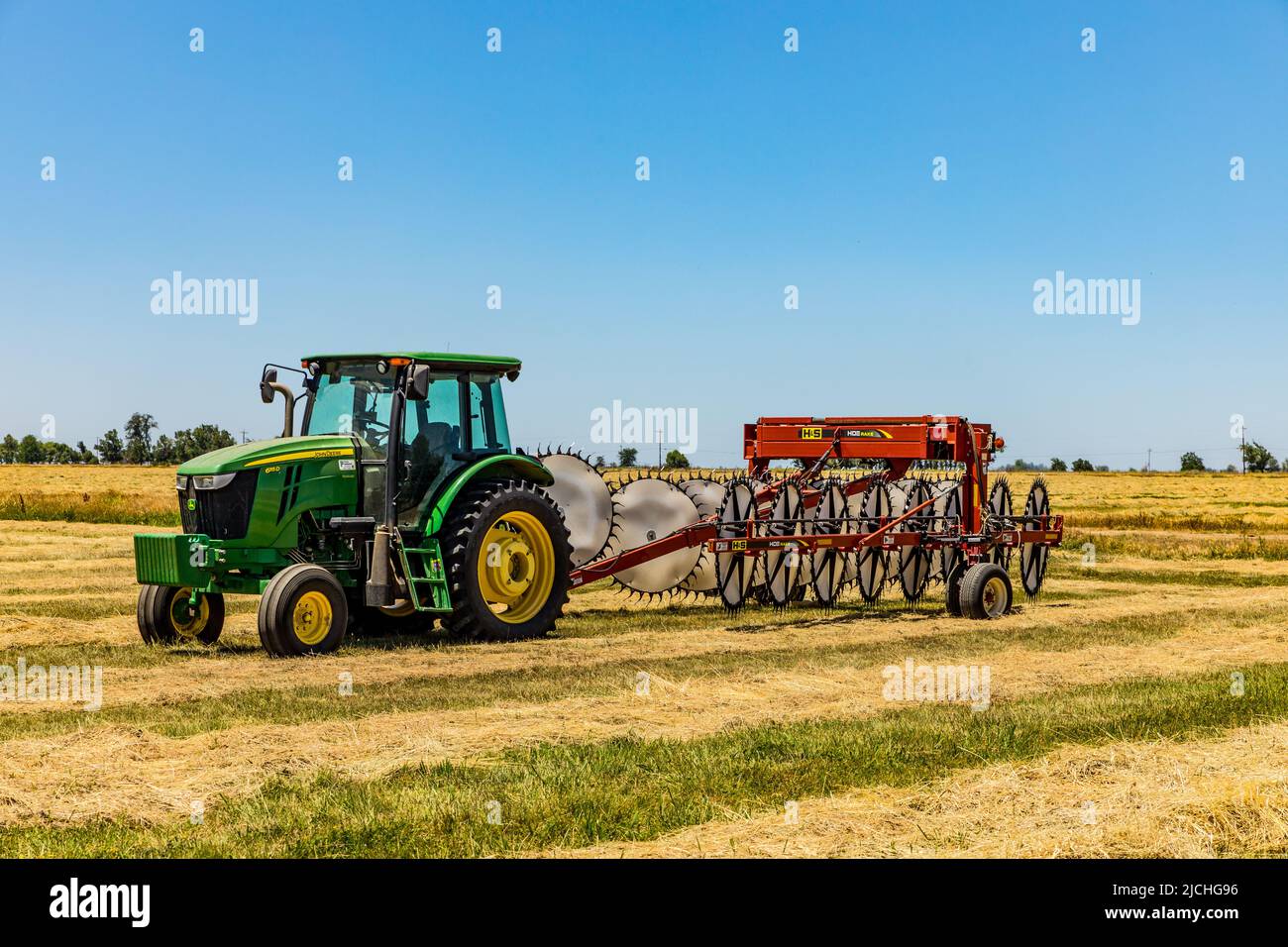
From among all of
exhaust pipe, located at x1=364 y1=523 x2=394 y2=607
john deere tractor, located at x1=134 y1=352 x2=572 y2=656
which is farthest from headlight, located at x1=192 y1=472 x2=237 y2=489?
exhaust pipe, located at x1=364 y1=523 x2=394 y2=607

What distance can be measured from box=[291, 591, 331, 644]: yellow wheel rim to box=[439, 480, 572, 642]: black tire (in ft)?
3.90

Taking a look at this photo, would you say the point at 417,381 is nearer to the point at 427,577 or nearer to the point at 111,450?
the point at 427,577

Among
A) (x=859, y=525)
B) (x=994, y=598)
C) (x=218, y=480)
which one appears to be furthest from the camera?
(x=859, y=525)

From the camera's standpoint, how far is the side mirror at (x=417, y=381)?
1156cm

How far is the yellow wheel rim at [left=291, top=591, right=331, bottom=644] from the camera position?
36.2 ft

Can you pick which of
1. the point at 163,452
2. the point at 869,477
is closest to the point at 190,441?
the point at 163,452

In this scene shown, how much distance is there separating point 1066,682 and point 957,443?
5.73m

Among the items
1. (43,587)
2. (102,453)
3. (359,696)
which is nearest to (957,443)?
(359,696)

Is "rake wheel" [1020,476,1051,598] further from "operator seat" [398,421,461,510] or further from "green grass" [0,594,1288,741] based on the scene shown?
"operator seat" [398,421,461,510]

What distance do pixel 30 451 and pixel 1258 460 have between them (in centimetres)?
9969

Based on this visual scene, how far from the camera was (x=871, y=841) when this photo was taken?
5750 mm

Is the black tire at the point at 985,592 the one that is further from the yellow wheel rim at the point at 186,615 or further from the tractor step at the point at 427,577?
the yellow wheel rim at the point at 186,615

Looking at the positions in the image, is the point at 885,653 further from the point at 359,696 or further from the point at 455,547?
the point at 359,696

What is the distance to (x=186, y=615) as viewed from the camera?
473 inches
